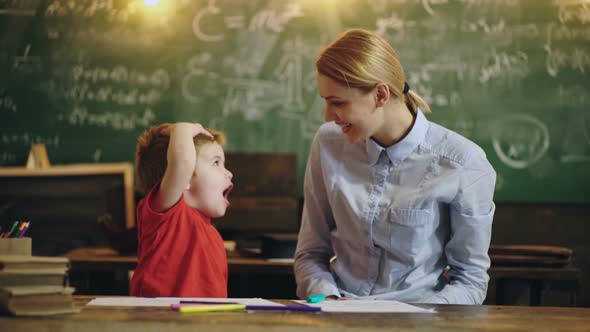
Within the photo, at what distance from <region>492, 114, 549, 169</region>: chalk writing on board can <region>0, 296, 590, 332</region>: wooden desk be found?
325 centimetres

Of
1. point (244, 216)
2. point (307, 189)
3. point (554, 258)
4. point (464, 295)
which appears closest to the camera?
point (464, 295)

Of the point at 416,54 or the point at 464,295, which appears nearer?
the point at 464,295

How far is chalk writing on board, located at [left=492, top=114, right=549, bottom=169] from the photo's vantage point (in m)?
4.55

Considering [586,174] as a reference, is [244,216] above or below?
below

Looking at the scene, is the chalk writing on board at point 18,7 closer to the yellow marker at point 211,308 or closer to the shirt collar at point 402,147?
the shirt collar at point 402,147

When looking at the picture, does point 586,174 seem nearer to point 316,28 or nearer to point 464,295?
point 316,28

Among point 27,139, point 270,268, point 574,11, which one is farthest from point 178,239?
point 574,11

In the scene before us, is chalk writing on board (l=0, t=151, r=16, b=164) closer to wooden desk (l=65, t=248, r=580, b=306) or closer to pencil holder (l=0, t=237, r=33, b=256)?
wooden desk (l=65, t=248, r=580, b=306)

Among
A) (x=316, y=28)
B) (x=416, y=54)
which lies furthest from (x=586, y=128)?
(x=316, y=28)

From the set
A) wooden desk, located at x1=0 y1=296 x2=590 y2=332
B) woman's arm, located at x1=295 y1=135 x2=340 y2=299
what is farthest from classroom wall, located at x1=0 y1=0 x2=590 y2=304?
wooden desk, located at x1=0 y1=296 x2=590 y2=332

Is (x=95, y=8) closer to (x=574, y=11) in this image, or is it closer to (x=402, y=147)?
(x=574, y=11)

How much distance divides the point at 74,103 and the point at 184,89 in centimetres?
70

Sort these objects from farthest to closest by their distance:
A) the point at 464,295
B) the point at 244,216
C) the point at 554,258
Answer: the point at 244,216 → the point at 554,258 → the point at 464,295

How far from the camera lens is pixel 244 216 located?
14.4ft
